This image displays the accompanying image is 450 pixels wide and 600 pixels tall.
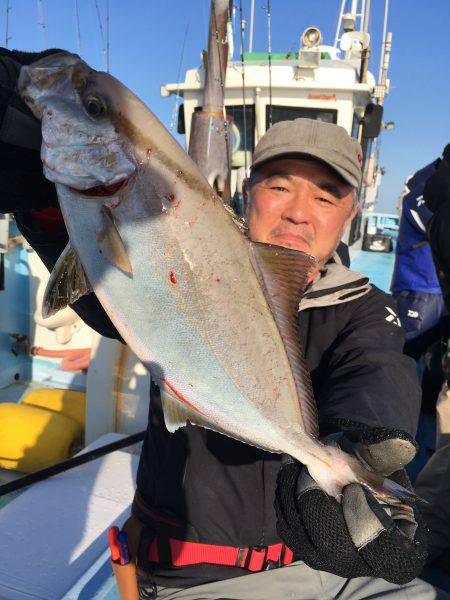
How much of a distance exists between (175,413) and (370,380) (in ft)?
2.07

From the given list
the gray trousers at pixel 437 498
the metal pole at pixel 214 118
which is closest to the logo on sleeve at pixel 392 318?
the gray trousers at pixel 437 498

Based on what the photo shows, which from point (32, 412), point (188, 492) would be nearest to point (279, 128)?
point (188, 492)

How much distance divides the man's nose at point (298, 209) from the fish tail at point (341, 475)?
106cm

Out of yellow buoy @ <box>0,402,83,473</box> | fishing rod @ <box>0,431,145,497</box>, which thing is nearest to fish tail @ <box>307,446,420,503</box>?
fishing rod @ <box>0,431,145,497</box>

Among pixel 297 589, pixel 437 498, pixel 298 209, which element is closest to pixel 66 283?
pixel 298 209

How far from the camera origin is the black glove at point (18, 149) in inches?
57.9

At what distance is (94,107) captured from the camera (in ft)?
4.37

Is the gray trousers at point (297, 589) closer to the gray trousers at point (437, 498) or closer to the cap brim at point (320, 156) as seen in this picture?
the gray trousers at point (437, 498)

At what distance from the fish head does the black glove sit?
15 cm

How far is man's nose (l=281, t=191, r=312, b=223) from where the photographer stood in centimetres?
206

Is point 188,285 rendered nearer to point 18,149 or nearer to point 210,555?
point 18,149

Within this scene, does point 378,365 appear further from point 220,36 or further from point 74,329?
point 74,329

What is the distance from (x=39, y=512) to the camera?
2.92 meters

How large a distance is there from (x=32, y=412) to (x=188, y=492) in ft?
9.24
